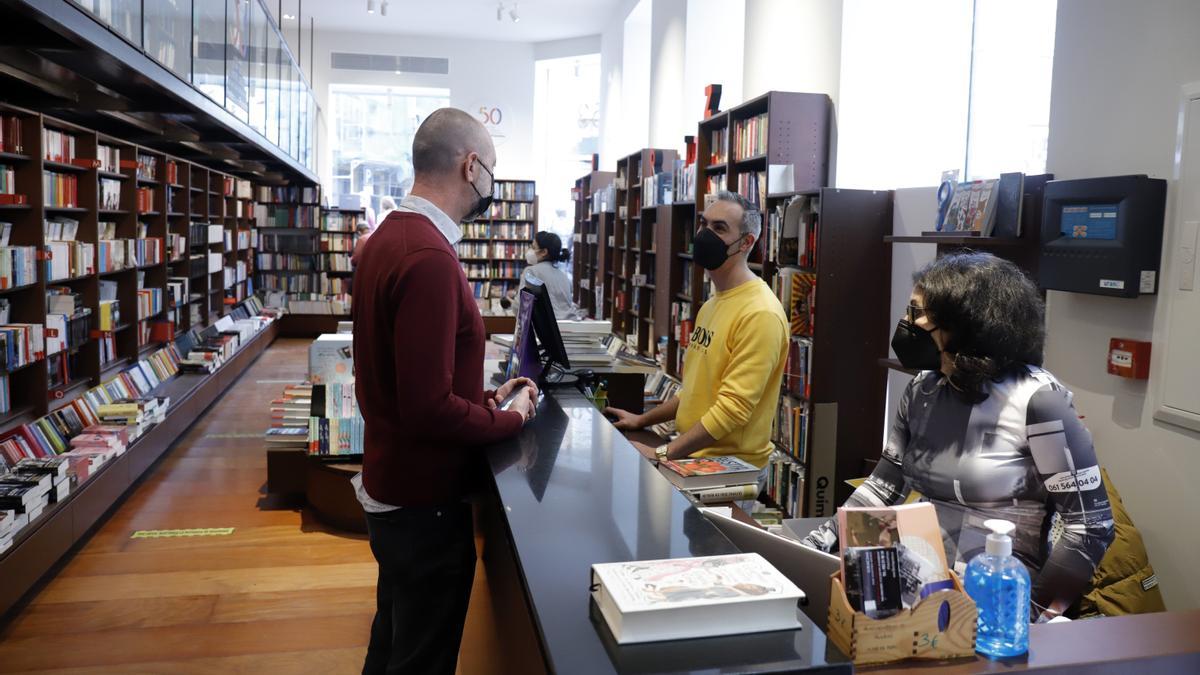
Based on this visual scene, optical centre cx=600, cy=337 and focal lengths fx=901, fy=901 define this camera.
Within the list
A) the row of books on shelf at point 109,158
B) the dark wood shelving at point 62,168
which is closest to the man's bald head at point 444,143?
the dark wood shelving at point 62,168

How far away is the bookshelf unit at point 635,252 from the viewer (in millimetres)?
8969

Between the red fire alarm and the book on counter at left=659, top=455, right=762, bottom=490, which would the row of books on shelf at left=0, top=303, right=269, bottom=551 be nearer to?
the book on counter at left=659, top=455, right=762, bottom=490

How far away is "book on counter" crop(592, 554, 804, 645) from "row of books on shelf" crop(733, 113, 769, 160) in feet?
14.6

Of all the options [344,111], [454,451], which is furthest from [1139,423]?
[344,111]

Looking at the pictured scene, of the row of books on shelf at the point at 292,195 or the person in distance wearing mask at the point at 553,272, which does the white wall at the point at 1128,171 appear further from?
the row of books on shelf at the point at 292,195

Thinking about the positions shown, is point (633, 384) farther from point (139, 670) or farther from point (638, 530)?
point (638, 530)

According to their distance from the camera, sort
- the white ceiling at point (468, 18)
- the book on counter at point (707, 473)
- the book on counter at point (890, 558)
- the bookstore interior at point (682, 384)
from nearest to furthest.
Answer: the book on counter at point (890, 558) → the bookstore interior at point (682, 384) → the book on counter at point (707, 473) → the white ceiling at point (468, 18)

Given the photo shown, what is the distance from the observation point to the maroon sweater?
1979 mm

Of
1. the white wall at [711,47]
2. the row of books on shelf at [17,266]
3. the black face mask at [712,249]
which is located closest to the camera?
the black face mask at [712,249]

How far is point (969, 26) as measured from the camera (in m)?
4.79

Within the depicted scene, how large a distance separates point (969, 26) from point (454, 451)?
3.97 metres

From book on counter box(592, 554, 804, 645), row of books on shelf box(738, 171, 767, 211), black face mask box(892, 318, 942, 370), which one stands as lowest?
book on counter box(592, 554, 804, 645)

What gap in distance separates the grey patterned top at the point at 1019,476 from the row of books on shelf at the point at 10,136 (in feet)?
16.9

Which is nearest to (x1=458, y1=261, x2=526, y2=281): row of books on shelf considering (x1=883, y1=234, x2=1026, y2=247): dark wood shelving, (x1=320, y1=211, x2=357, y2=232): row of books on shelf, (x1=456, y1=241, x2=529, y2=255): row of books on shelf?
(x1=456, y1=241, x2=529, y2=255): row of books on shelf
